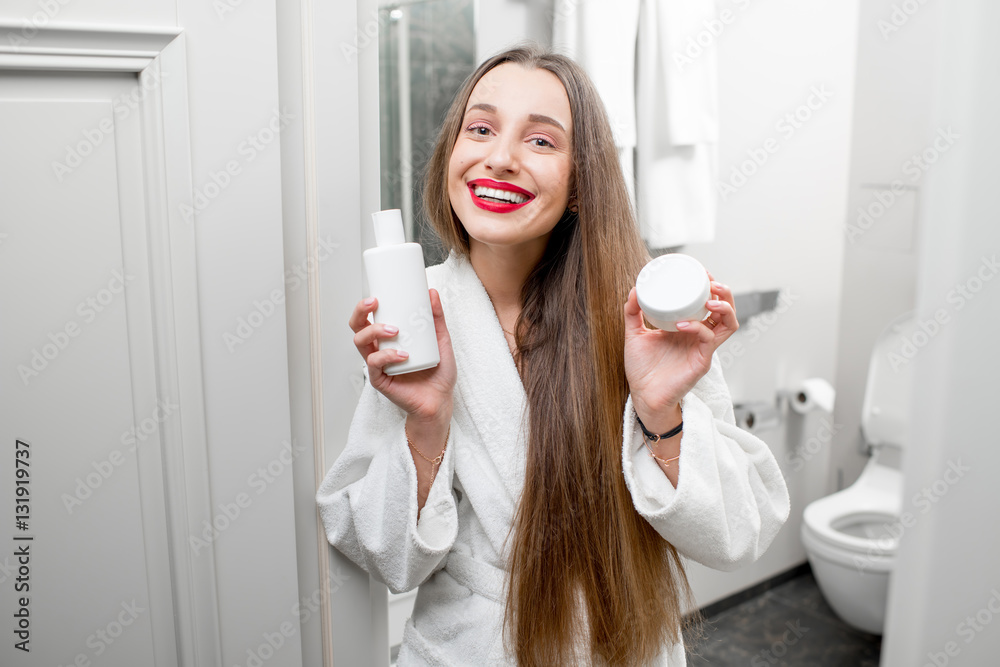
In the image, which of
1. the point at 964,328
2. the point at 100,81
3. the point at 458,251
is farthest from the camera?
the point at 964,328

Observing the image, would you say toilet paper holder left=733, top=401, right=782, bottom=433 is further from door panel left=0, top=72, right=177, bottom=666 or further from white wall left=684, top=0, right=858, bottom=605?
door panel left=0, top=72, right=177, bottom=666

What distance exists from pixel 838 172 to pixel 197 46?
2060mm

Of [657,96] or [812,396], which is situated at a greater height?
[657,96]

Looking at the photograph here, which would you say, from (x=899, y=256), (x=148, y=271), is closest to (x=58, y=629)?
(x=148, y=271)

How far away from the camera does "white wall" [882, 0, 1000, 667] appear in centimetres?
113

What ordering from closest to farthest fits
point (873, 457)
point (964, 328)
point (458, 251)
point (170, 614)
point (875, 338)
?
point (170, 614)
point (458, 251)
point (964, 328)
point (873, 457)
point (875, 338)

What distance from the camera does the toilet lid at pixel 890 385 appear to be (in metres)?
2.15

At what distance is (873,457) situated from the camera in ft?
7.35

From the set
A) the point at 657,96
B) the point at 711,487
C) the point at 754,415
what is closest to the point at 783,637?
the point at 754,415

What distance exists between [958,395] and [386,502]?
2.98ft

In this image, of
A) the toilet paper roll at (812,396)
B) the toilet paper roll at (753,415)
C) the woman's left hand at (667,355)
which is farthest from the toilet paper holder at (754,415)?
the woman's left hand at (667,355)

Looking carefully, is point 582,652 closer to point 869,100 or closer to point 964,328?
point 964,328

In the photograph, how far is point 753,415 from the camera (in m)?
2.14

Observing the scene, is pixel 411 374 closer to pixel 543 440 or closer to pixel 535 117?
pixel 543 440
